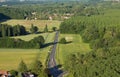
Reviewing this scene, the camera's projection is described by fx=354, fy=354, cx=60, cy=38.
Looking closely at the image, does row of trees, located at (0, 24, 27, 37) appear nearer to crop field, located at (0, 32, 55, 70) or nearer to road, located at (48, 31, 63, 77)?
crop field, located at (0, 32, 55, 70)

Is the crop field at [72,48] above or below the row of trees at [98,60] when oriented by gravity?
below

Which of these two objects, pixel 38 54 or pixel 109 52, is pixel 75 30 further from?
pixel 109 52

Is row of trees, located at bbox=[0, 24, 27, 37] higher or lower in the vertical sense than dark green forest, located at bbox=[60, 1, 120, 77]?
lower

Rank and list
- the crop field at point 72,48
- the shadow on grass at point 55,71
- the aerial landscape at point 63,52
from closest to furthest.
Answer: the aerial landscape at point 63,52, the shadow on grass at point 55,71, the crop field at point 72,48

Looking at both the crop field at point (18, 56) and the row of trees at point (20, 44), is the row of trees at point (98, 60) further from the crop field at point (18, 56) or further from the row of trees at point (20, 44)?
the row of trees at point (20, 44)

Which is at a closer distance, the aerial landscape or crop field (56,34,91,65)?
the aerial landscape

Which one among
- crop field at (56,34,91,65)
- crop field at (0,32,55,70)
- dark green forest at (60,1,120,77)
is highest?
dark green forest at (60,1,120,77)

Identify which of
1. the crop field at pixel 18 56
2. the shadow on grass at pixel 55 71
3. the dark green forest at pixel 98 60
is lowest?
the crop field at pixel 18 56

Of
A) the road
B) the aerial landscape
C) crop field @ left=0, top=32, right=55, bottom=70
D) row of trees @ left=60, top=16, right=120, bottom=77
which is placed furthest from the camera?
crop field @ left=0, top=32, right=55, bottom=70

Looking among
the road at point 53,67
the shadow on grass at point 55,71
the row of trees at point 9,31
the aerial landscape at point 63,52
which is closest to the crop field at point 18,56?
the aerial landscape at point 63,52

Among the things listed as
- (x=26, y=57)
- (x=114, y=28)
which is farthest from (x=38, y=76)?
(x=114, y=28)

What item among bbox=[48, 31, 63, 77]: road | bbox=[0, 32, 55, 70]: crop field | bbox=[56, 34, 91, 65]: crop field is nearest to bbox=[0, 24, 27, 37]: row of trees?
bbox=[56, 34, 91, 65]: crop field

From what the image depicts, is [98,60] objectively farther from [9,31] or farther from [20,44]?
[9,31]

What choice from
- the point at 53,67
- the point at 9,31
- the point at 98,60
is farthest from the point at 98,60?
the point at 9,31
